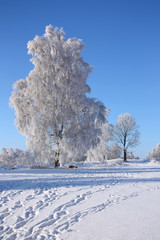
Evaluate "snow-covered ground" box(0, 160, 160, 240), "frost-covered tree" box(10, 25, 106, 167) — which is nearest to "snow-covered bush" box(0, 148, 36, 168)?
"frost-covered tree" box(10, 25, 106, 167)

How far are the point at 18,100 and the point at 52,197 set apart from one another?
33.8ft

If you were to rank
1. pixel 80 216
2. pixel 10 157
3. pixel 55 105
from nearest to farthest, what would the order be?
pixel 80 216, pixel 55 105, pixel 10 157

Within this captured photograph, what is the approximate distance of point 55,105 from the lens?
1358 cm

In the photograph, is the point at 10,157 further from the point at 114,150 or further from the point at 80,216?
Result: the point at 80,216

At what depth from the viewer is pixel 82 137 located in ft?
42.7

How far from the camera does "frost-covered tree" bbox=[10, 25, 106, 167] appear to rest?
13.0 meters

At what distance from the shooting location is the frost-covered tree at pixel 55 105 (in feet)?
42.6

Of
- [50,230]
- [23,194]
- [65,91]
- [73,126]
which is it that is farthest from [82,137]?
[50,230]

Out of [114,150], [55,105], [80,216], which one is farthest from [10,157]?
[80,216]

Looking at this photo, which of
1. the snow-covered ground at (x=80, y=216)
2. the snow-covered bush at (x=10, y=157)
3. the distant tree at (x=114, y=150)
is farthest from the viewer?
the snow-covered bush at (x=10, y=157)

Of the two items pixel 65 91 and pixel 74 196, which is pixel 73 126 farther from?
pixel 74 196

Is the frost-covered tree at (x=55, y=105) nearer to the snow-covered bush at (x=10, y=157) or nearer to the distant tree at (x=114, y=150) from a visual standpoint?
the distant tree at (x=114, y=150)

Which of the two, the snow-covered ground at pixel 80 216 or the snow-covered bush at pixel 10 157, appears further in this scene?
the snow-covered bush at pixel 10 157

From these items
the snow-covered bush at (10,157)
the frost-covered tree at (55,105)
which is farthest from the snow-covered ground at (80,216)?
the snow-covered bush at (10,157)
